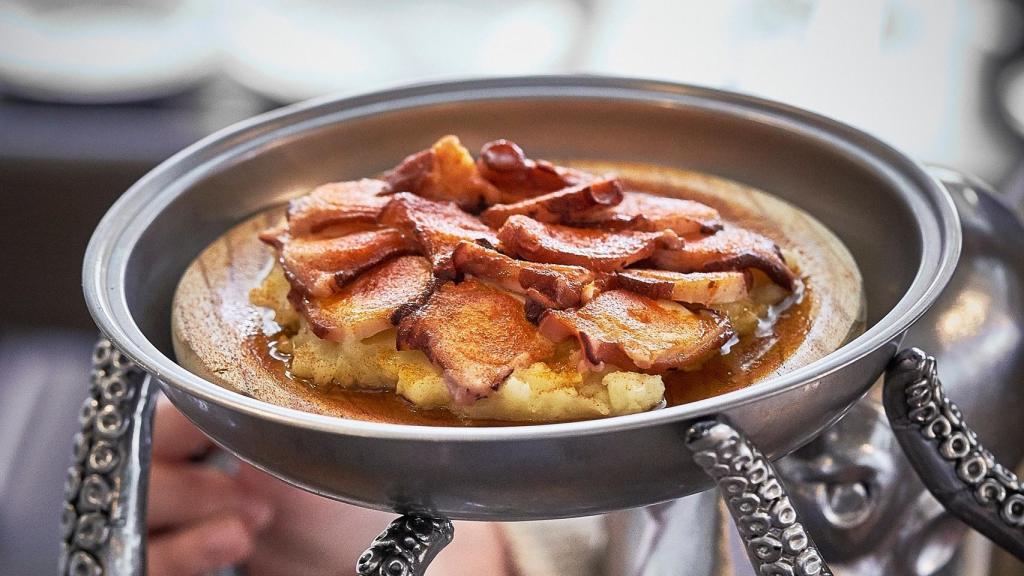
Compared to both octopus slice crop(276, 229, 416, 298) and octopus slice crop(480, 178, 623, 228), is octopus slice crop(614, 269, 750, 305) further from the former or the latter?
octopus slice crop(276, 229, 416, 298)

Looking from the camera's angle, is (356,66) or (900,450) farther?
(356,66)

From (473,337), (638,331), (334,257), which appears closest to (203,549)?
(334,257)

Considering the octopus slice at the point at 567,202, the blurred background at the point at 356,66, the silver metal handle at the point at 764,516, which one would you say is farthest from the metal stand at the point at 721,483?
the blurred background at the point at 356,66

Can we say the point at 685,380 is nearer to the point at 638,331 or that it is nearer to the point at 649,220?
the point at 638,331

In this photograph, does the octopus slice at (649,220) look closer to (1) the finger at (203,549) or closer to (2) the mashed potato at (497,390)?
(2) the mashed potato at (497,390)

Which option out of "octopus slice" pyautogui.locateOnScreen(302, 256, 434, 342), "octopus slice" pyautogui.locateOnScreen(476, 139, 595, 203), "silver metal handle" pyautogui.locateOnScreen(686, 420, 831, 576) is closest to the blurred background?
"octopus slice" pyautogui.locateOnScreen(476, 139, 595, 203)

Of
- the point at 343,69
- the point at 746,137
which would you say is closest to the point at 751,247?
the point at 746,137

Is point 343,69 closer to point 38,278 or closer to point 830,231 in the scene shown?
point 38,278
